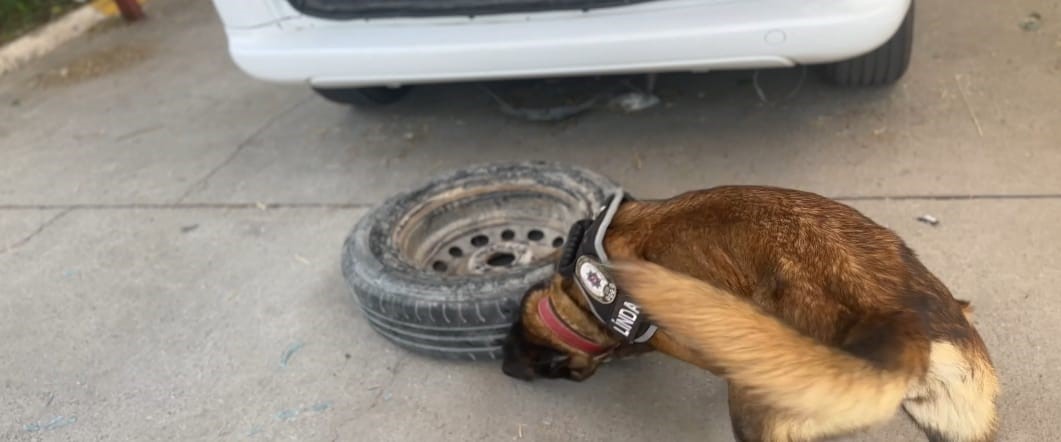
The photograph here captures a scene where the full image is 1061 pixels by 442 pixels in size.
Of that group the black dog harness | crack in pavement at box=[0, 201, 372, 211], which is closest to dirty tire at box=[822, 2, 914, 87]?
the black dog harness

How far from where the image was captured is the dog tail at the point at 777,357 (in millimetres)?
1300

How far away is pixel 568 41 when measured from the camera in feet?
8.70

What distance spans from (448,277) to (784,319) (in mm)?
1079

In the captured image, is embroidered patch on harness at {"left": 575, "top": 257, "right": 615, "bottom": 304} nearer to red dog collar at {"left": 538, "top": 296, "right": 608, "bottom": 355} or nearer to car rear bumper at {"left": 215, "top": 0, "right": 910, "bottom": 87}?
red dog collar at {"left": 538, "top": 296, "right": 608, "bottom": 355}

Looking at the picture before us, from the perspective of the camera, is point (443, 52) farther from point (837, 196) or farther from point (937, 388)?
point (937, 388)

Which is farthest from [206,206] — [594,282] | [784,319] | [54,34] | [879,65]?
[54,34]

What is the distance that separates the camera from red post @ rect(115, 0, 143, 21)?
6.10 metres

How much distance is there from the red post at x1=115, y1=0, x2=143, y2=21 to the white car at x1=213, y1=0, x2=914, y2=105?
3820 millimetres

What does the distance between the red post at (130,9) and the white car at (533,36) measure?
3.82 metres

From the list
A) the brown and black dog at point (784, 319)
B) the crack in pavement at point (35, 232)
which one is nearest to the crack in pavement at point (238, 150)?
the crack in pavement at point (35, 232)

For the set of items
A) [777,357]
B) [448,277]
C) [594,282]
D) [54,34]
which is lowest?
[54,34]

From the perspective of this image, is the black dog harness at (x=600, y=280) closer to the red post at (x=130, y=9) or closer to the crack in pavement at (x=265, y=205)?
the crack in pavement at (x=265, y=205)

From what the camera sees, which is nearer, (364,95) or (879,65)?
(879,65)

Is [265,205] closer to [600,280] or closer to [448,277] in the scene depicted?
[448,277]
